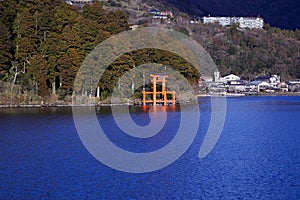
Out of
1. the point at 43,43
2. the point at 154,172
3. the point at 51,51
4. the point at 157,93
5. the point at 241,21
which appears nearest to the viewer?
the point at 154,172

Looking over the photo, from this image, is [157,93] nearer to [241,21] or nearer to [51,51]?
[51,51]

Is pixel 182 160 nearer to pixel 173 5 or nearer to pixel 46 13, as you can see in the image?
pixel 46 13

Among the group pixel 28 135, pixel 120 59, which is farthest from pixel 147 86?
pixel 28 135

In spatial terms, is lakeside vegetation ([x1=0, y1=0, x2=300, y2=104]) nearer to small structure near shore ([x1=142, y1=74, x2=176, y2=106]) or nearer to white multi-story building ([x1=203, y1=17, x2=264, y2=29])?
small structure near shore ([x1=142, y1=74, x2=176, y2=106])

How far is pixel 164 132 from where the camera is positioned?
A: 2341cm

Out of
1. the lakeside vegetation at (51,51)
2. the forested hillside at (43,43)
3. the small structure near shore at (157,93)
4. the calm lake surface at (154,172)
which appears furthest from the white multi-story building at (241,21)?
the calm lake surface at (154,172)

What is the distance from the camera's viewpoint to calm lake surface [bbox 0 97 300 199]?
12891 millimetres

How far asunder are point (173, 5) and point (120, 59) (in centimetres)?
8256

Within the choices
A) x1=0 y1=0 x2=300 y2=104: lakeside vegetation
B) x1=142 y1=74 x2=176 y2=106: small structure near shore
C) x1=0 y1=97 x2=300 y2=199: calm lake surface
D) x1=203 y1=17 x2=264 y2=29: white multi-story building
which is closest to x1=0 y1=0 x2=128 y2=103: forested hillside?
x1=0 y1=0 x2=300 y2=104: lakeside vegetation

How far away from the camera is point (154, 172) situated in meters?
15.0

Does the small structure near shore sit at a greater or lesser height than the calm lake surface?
greater

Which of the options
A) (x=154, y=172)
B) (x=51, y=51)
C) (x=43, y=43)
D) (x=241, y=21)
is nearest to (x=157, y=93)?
(x=51, y=51)

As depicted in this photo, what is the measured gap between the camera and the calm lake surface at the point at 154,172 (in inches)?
508

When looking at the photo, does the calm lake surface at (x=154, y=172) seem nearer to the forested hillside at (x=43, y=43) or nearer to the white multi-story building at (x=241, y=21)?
the forested hillside at (x=43, y=43)
